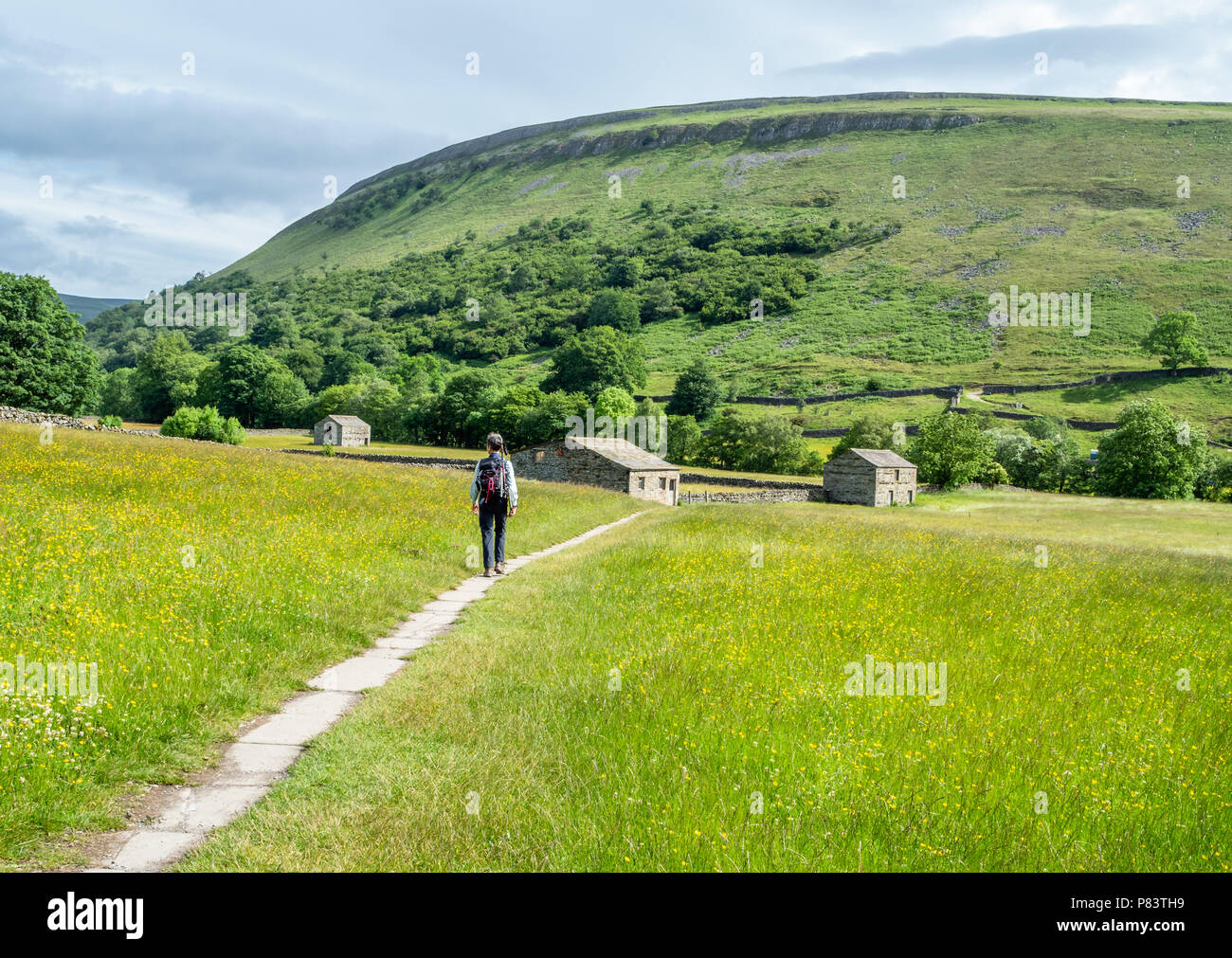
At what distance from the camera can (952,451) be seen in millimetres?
70000

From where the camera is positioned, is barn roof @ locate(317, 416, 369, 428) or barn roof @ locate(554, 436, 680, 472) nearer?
barn roof @ locate(554, 436, 680, 472)

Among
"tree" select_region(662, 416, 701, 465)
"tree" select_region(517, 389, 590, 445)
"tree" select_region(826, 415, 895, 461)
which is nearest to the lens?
"tree" select_region(826, 415, 895, 461)

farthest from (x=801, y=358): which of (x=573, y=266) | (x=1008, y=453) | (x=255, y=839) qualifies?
(x=255, y=839)

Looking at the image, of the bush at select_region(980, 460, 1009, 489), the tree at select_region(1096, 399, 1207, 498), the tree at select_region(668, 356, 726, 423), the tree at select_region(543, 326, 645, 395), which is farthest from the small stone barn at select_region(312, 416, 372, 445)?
the tree at select_region(1096, 399, 1207, 498)

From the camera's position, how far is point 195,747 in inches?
217

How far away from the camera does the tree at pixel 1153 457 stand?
69125mm

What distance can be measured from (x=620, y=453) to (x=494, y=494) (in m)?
40.7

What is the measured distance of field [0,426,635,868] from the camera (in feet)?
16.1

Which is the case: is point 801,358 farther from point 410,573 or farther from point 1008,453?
point 410,573

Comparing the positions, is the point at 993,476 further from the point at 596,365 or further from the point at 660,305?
the point at 660,305

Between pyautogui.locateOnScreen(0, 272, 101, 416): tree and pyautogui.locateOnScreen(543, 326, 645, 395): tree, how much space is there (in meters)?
70.5

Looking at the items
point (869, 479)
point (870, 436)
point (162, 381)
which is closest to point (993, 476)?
point (870, 436)

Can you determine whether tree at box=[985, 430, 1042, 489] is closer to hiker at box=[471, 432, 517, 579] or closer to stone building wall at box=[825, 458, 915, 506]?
stone building wall at box=[825, 458, 915, 506]
